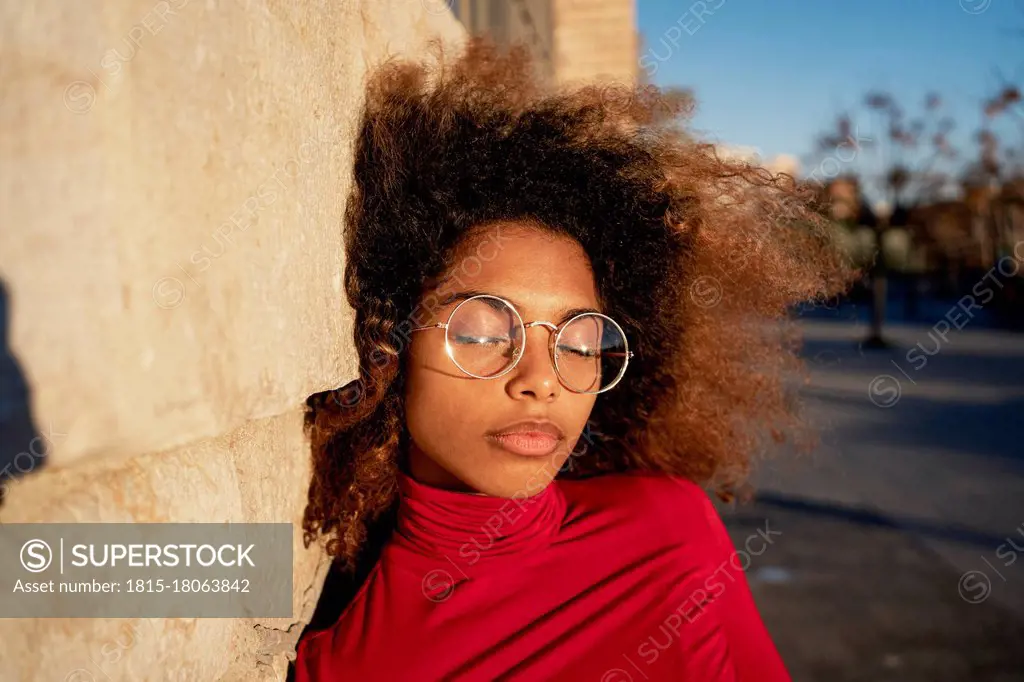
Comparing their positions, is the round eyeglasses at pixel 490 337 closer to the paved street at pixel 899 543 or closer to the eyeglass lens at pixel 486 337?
the eyeglass lens at pixel 486 337

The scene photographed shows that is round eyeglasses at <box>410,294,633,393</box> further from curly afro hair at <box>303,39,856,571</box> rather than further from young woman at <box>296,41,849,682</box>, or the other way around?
curly afro hair at <box>303,39,856,571</box>

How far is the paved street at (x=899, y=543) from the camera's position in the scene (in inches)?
131

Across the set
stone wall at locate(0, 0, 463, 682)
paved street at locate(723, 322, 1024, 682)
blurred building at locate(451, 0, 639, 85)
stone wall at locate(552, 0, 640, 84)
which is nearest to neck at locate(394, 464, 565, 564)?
stone wall at locate(0, 0, 463, 682)

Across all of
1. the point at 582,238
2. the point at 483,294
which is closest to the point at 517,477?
the point at 483,294

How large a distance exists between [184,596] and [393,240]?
0.79m

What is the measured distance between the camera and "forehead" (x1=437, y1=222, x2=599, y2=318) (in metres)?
1.48

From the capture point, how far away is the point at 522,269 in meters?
1.50

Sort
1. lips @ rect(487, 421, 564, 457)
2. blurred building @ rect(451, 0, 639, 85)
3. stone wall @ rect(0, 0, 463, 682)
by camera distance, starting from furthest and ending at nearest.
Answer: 1. blurred building @ rect(451, 0, 639, 85)
2. lips @ rect(487, 421, 564, 457)
3. stone wall @ rect(0, 0, 463, 682)

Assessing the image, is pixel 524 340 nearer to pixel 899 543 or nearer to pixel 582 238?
pixel 582 238

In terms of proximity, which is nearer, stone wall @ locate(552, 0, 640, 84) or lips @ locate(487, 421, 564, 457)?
lips @ locate(487, 421, 564, 457)

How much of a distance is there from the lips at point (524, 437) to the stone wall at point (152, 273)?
397 millimetres

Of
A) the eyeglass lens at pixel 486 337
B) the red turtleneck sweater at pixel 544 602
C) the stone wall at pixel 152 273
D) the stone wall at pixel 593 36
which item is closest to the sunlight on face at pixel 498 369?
the eyeglass lens at pixel 486 337

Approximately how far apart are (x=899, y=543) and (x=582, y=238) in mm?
3811

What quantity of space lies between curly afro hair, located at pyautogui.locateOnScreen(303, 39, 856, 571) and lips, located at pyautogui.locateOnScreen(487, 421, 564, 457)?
26 centimetres
